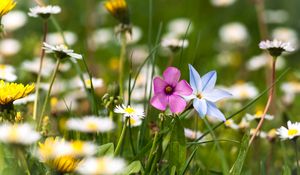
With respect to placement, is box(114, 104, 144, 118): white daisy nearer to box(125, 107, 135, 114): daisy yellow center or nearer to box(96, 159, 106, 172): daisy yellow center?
box(125, 107, 135, 114): daisy yellow center

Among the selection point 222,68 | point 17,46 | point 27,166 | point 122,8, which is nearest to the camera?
point 27,166

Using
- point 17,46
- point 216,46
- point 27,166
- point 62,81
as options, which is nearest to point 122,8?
point 27,166

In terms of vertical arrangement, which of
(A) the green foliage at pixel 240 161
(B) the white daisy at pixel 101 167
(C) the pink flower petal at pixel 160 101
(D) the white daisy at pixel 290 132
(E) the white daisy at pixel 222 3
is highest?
(E) the white daisy at pixel 222 3


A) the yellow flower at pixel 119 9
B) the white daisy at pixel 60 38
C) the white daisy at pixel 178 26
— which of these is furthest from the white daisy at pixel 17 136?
the white daisy at pixel 178 26

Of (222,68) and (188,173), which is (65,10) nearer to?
(222,68)

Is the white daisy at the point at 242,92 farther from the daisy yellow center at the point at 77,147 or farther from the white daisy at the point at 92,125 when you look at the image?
the daisy yellow center at the point at 77,147

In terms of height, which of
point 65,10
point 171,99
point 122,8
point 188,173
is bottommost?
point 188,173

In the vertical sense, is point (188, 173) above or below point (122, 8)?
below
